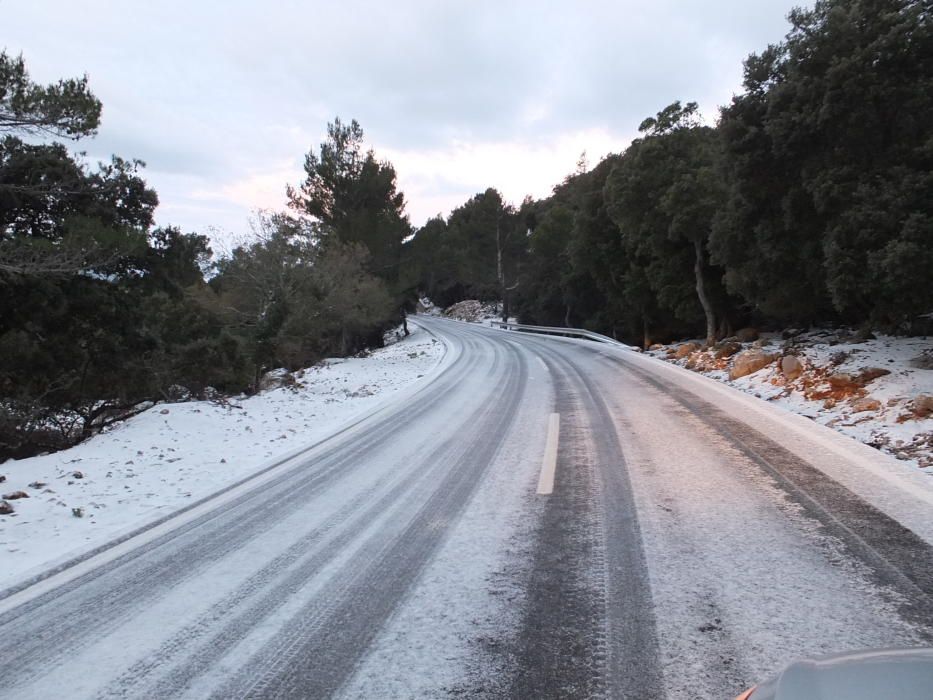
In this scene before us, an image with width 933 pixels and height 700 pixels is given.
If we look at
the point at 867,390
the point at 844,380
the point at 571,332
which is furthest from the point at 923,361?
the point at 571,332

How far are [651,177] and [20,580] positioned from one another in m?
24.6

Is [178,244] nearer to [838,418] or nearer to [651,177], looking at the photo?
[838,418]

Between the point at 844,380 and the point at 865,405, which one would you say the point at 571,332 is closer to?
the point at 844,380

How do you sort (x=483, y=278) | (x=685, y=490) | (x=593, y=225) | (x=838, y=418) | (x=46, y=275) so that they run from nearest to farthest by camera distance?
(x=685, y=490) → (x=838, y=418) → (x=46, y=275) → (x=593, y=225) → (x=483, y=278)

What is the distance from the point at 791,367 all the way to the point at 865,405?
3.53 meters

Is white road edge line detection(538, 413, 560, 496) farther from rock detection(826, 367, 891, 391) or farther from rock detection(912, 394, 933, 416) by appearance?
rock detection(826, 367, 891, 391)

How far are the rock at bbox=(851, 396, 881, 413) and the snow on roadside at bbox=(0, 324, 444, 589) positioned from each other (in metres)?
8.42

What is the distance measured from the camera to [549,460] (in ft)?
21.0

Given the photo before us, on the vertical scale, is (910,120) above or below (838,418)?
above

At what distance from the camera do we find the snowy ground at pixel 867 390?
694 centimetres

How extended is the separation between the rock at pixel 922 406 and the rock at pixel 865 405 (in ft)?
1.97

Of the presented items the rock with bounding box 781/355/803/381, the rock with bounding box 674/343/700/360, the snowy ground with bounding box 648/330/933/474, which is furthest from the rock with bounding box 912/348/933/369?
the rock with bounding box 674/343/700/360

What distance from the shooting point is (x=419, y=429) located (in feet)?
28.1

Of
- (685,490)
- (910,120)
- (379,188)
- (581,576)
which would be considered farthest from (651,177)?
(581,576)
